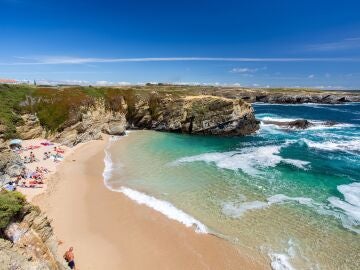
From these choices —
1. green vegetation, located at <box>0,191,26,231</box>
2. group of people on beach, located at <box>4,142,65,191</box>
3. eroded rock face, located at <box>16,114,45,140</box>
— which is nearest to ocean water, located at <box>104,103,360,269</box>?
group of people on beach, located at <box>4,142,65,191</box>

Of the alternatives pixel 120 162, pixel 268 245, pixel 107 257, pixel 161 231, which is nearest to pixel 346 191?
pixel 268 245

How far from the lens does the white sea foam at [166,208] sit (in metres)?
19.8

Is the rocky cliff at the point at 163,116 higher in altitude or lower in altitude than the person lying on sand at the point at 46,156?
higher

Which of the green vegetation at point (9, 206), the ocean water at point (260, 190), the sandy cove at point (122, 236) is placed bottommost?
the sandy cove at point (122, 236)

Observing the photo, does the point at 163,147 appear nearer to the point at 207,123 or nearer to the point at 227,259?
the point at 207,123

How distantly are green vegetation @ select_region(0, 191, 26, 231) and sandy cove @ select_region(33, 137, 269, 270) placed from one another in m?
5.79

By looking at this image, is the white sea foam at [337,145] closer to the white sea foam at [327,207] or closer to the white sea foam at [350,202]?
the white sea foam at [350,202]

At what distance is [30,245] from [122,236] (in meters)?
8.23

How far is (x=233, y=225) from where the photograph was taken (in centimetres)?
1964

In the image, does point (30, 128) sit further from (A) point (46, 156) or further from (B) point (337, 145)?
(B) point (337, 145)

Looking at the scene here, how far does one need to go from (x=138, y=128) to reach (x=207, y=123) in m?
13.7

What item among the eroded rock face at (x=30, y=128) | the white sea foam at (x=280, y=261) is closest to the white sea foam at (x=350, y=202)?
the white sea foam at (x=280, y=261)

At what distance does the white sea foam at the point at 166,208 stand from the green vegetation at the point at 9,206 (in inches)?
439

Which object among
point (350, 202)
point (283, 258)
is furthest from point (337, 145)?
point (283, 258)
